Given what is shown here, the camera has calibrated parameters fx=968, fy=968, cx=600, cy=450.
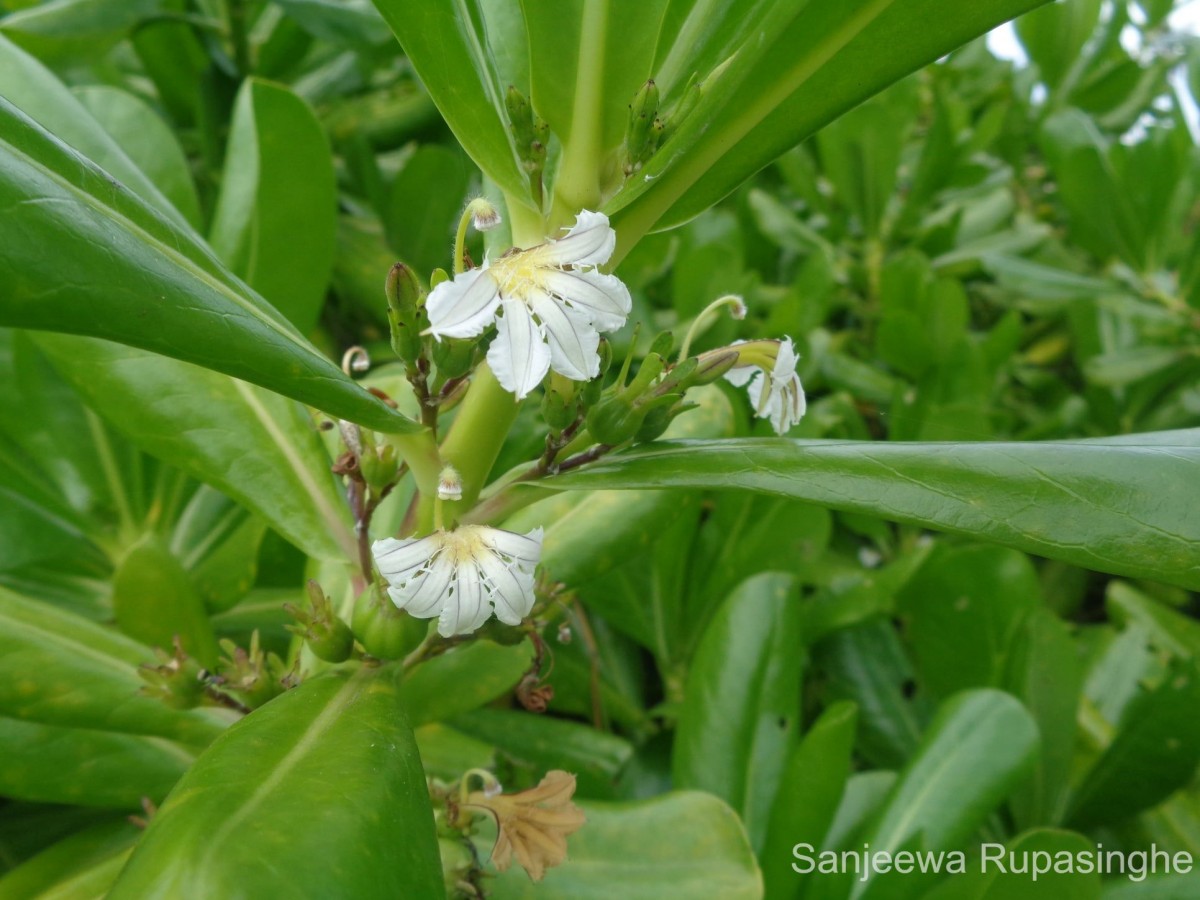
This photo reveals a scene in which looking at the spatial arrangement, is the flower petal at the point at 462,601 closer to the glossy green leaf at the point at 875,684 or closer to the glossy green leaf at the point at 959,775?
the glossy green leaf at the point at 959,775

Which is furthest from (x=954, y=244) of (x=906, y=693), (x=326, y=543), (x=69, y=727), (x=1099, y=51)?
(x=69, y=727)

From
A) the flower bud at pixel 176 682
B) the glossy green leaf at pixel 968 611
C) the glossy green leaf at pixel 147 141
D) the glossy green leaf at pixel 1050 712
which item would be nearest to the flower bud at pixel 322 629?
the flower bud at pixel 176 682

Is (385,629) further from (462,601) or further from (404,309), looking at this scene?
(404,309)

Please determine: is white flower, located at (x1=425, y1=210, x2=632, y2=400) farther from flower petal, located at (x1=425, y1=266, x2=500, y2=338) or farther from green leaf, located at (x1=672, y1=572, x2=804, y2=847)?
green leaf, located at (x1=672, y1=572, x2=804, y2=847)

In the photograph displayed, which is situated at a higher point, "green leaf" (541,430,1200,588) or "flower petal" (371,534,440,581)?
"flower petal" (371,534,440,581)

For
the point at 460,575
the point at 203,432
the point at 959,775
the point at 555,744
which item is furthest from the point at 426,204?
the point at 959,775

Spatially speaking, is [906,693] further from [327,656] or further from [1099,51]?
[1099,51]

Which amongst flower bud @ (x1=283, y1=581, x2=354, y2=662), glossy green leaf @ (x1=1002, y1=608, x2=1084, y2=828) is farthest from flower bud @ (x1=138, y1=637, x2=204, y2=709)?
glossy green leaf @ (x1=1002, y1=608, x2=1084, y2=828)
